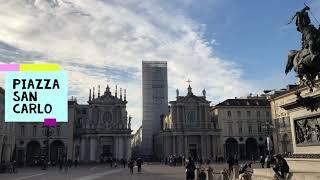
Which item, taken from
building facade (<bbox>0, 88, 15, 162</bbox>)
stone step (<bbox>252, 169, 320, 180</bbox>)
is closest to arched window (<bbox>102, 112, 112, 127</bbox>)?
building facade (<bbox>0, 88, 15, 162</bbox>)

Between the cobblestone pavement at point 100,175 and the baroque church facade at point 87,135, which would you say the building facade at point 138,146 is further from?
the cobblestone pavement at point 100,175

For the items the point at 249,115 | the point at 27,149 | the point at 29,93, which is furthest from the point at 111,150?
the point at 29,93

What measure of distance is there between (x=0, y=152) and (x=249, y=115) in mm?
54029

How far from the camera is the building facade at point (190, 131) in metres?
88.4

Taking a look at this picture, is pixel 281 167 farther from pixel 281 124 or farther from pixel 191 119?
pixel 191 119

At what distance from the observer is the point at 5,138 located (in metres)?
62.1

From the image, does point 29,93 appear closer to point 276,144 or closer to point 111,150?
point 276,144

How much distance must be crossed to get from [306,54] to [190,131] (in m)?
74.8

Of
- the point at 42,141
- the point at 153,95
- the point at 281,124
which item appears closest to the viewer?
the point at 281,124

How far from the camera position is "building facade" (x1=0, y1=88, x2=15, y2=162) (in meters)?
58.3

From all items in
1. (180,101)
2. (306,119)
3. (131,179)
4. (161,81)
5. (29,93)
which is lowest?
(131,179)

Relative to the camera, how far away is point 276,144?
73.2 metres

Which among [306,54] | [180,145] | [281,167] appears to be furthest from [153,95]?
[281,167]

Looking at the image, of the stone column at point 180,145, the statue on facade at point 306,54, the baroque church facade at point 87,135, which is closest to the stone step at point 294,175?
the statue on facade at point 306,54
